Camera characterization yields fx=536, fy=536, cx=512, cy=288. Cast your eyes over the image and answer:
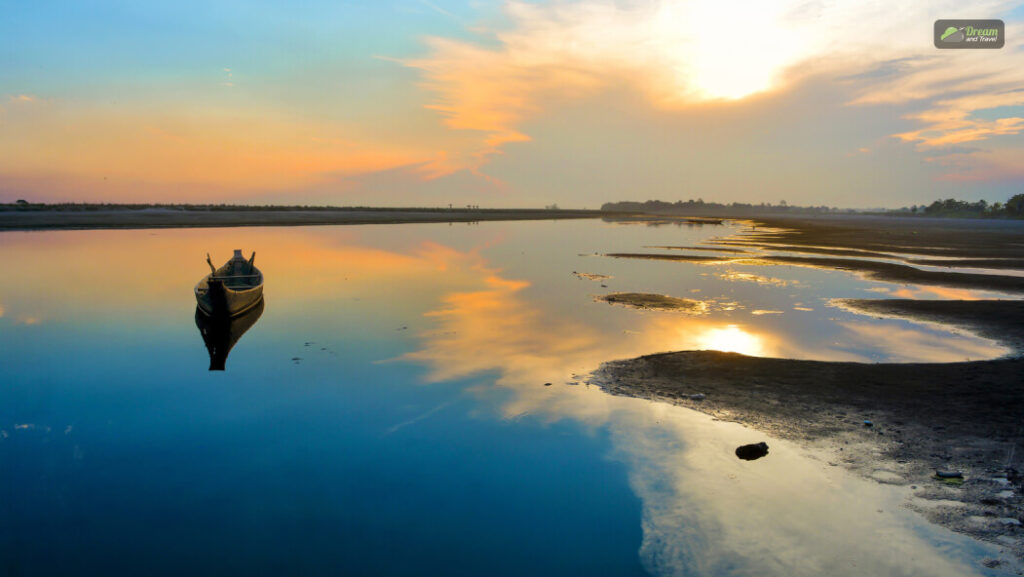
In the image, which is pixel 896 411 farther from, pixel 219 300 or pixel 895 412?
pixel 219 300

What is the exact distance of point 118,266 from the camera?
131 ft

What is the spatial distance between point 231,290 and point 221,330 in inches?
64.9

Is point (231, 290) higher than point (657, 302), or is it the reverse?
point (231, 290)

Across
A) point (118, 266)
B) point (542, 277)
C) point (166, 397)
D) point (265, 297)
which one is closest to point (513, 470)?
point (166, 397)

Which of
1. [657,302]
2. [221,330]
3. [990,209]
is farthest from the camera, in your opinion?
[990,209]

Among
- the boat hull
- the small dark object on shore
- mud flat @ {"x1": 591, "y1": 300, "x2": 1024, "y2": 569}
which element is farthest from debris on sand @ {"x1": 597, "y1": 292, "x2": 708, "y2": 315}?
the boat hull

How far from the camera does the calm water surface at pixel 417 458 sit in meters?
7.86

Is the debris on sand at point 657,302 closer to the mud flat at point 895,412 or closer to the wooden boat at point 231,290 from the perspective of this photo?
the mud flat at point 895,412

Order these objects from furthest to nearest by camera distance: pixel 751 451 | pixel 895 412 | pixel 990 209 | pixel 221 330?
pixel 990 209
pixel 221 330
pixel 895 412
pixel 751 451

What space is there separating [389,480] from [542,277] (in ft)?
93.8

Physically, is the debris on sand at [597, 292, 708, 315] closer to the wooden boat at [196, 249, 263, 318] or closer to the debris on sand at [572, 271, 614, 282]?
the debris on sand at [572, 271, 614, 282]

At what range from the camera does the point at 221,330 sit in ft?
70.2

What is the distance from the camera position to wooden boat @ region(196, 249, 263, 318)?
2111cm

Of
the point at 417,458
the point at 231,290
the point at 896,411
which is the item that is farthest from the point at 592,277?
the point at 417,458
